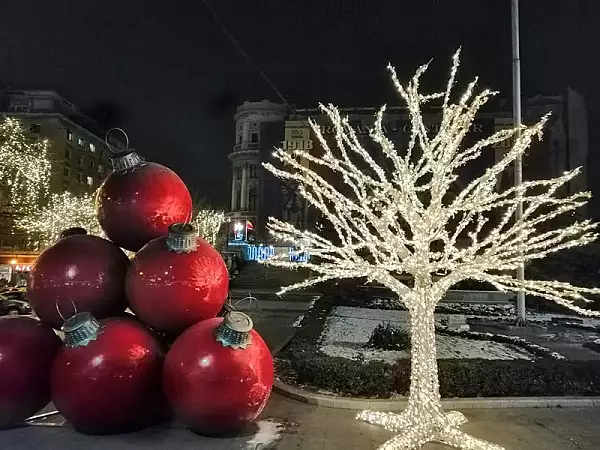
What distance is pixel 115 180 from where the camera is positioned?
698cm

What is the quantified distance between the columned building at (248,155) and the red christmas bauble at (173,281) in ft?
203

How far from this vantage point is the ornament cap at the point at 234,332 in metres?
5.79

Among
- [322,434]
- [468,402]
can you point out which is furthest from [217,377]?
[468,402]

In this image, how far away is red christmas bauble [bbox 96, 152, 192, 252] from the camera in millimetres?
6855

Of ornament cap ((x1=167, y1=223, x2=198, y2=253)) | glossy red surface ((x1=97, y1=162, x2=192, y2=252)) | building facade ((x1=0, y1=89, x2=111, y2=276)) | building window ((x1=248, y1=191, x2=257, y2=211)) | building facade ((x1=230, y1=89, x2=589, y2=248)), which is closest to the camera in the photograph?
ornament cap ((x1=167, y1=223, x2=198, y2=253))

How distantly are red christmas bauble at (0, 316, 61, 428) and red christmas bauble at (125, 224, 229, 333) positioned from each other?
1229 millimetres

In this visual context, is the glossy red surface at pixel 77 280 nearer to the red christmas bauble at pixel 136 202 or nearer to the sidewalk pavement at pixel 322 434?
the red christmas bauble at pixel 136 202

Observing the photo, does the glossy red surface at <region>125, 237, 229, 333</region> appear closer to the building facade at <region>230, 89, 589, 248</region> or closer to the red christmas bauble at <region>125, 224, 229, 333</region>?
the red christmas bauble at <region>125, 224, 229, 333</region>

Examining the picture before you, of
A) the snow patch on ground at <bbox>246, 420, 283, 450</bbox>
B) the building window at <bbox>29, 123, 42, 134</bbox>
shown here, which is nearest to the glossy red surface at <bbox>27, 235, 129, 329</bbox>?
the snow patch on ground at <bbox>246, 420, 283, 450</bbox>

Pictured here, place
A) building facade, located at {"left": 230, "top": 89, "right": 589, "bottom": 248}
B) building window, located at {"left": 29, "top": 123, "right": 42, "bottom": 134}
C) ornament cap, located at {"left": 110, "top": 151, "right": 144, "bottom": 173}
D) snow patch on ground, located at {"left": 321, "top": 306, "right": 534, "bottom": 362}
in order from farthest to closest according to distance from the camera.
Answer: building window, located at {"left": 29, "top": 123, "right": 42, "bottom": 134}
building facade, located at {"left": 230, "top": 89, "right": 589, "bottom": 248}
snow patch on ground, located at {"left": 321, "top": 306, "right": 534, "bottom": 362}
ornament cap, located at {"left": 110, "top": 151, "right": 144, "bottom": 173}

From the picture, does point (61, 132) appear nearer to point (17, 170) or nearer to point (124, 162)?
point (17, 170)

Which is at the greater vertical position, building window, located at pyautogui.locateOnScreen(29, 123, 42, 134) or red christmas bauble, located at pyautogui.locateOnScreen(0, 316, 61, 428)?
building window, located at pyautogui.locateOnScreen(29, 123, 42, 134)

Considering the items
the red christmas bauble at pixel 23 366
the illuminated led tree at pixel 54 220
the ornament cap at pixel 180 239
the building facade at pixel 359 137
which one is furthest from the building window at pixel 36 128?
the ornament cap at pixel 180 239

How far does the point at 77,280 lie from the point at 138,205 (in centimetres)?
124
